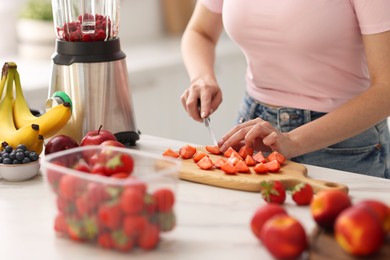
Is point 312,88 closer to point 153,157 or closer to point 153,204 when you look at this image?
point 153,157

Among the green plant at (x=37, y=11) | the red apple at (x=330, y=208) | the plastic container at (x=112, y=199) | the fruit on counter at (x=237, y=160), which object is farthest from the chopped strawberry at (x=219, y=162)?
the green plant at (x=37, y=11)

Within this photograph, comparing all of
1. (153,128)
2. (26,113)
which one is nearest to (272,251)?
(26,113)

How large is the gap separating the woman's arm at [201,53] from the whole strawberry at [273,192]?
49 cm

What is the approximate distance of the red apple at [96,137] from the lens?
158cm

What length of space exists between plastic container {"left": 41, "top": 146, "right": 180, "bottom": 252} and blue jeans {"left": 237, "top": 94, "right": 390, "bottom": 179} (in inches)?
26.4

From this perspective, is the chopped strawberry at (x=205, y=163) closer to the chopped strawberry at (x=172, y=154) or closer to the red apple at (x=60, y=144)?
the chopped strawberry at (x=172, y=154)

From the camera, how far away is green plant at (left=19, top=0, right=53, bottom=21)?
343 cm

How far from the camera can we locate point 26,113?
174 cm

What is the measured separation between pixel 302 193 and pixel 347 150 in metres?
0.53

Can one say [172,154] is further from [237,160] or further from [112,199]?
[112,199]

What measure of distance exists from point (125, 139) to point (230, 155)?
31 cm

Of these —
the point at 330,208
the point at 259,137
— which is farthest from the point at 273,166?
the point at 330,208

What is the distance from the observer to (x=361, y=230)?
1.03 metres

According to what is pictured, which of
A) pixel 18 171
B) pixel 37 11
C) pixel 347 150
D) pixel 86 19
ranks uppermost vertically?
pixel 86 19
